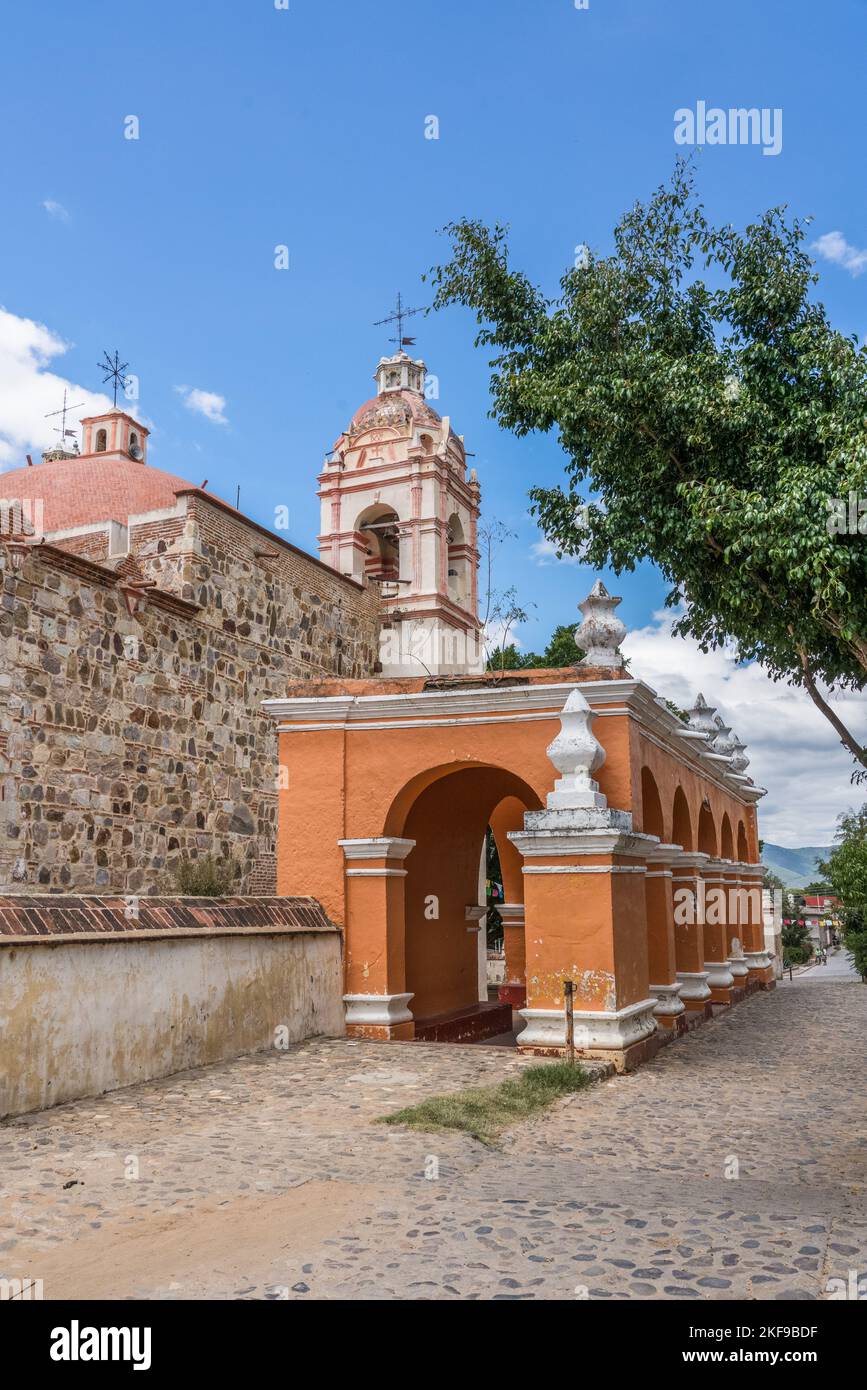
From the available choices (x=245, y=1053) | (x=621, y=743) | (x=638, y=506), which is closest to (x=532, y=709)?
(x=621, y=743)

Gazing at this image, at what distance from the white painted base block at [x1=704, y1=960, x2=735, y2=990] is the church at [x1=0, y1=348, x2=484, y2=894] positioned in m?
5.32

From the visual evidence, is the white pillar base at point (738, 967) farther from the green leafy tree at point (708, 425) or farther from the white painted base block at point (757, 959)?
the green leafy tree at point (708, 425)

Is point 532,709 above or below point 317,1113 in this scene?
above

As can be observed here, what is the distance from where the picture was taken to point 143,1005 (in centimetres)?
677

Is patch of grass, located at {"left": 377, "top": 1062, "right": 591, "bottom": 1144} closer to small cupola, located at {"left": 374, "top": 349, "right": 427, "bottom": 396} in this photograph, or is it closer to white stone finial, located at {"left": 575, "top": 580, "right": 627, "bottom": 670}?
white stone finial, located at {"left": 575, "top": 580, "right": 627, "bottom": 670}

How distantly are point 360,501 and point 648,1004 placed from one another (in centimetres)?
1650

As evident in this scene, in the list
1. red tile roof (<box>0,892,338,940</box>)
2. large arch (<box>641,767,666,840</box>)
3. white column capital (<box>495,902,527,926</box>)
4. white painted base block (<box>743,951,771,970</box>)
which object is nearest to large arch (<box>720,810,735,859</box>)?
white painted base block (<box>743,951,771,970</box>)

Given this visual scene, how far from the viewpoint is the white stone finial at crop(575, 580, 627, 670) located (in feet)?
31.0

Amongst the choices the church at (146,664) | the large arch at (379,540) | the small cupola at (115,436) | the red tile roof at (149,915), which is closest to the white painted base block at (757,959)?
the church at (146,664)

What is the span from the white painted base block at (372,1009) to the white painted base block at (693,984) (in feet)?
13.6

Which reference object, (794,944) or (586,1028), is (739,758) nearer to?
(586,1028)

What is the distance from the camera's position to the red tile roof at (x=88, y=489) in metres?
17.4

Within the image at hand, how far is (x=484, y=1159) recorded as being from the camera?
5172mm
